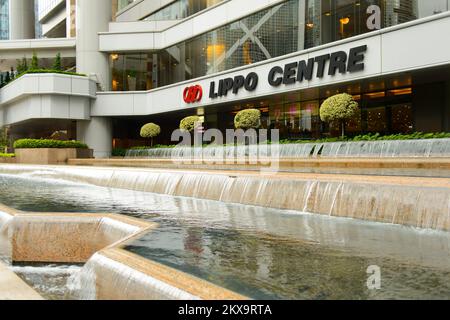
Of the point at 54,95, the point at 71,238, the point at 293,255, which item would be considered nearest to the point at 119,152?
the point at 54,95

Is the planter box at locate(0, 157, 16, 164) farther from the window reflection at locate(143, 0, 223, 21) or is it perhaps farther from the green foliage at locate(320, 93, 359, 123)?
the green foliage at locate(320, 93, 359, 123)

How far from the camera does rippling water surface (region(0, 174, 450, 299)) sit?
3203mm

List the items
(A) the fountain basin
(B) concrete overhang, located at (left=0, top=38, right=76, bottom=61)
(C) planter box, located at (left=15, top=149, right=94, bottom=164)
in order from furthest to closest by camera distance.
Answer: (B) concrete overhang, located at (left=0, top=38, right=76, bottom=61)
(C) planter box, located at (left=15, top=149, right=94, bottom=164)
(A) the fountain basin

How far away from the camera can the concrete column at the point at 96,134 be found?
111 feet

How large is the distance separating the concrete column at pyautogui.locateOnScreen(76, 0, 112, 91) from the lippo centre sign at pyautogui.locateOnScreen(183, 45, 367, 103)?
491 inches

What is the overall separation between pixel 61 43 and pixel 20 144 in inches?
533

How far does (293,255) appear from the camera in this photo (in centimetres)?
426

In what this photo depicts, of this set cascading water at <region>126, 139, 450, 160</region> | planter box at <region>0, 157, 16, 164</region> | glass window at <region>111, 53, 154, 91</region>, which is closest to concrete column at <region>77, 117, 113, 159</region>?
glass window at <region>111, 53, 154, 91</region>

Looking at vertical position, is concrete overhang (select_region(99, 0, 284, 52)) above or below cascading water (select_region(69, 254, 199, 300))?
above

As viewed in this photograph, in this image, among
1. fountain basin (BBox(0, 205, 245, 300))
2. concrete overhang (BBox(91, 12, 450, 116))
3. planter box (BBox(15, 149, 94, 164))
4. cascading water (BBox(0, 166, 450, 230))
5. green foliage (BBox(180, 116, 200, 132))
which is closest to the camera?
fountain basin (BBox(0, 205, 245, 300))

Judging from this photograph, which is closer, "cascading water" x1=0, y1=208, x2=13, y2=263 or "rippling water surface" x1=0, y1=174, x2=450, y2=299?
"rippling water surface" x1=0, y1=174, x2=450, y2=299

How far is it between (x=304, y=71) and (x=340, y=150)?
6.13 m

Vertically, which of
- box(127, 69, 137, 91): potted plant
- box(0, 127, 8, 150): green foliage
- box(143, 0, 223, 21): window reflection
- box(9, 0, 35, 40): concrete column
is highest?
box(9, 0, 35, 40): concrete column

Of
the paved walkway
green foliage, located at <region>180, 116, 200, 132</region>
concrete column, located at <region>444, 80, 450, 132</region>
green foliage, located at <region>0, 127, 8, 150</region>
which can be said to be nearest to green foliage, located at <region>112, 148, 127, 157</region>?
green foliage, located at <region>180, 116, 200, 132</region>
